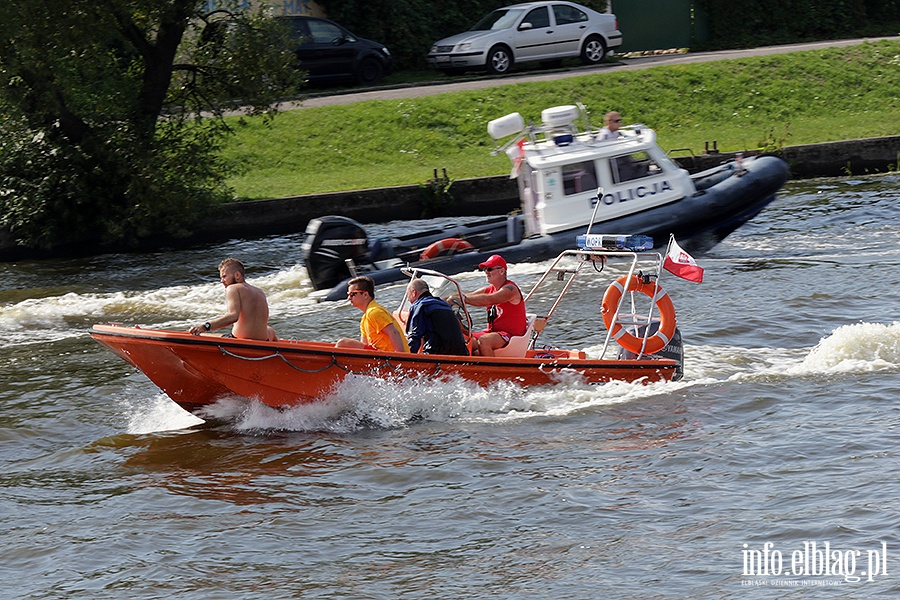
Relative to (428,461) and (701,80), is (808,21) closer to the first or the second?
(701,80)

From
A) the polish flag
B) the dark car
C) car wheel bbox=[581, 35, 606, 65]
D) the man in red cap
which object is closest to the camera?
the polish flag

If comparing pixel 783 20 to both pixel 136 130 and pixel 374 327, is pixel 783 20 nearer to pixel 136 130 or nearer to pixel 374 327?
pixel 136 130

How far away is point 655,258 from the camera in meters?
16.9

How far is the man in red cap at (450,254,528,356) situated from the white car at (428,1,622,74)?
17.6 metres

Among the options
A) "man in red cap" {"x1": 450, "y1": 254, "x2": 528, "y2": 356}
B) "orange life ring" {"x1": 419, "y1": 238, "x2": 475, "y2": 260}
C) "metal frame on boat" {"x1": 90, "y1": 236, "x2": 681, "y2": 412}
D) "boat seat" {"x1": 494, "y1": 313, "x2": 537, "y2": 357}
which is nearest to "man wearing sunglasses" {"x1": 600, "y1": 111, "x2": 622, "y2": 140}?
"orange life ring" {"x1": 419, "y1": 238, "x2": 475, "y2": 260}

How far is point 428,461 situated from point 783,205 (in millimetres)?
12731

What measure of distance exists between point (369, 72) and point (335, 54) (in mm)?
986

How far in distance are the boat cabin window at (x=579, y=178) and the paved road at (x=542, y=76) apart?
356 inches

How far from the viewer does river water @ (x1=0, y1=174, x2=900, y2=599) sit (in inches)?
283

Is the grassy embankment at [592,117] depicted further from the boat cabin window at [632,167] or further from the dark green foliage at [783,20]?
the dark green foliage at [783,20]

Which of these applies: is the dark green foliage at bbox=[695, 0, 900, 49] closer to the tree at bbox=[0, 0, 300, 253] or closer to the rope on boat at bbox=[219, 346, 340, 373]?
the tree at bbox=[0, 0, 300, 253]

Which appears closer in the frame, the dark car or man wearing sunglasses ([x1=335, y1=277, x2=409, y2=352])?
man wearing sunglasses ([x1=335, y1=277, x2=409, y2=352])

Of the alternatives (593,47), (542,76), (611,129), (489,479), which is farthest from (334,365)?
(593,47)

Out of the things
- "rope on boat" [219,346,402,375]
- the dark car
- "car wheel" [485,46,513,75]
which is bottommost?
"rope on boat" [219,346,402,375]
